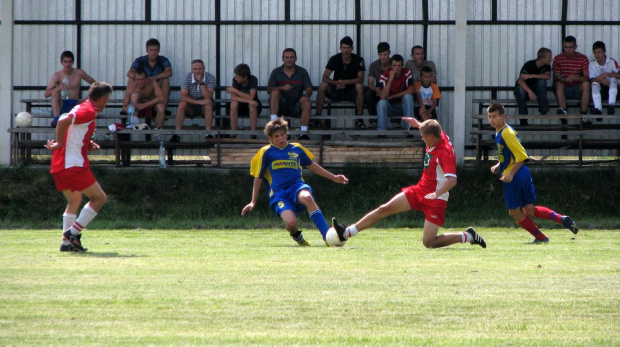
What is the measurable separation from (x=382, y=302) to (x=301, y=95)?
40.6 feet

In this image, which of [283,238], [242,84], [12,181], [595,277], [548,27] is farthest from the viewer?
[548,27]

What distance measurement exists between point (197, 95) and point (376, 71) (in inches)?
145

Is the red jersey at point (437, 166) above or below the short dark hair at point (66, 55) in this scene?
below

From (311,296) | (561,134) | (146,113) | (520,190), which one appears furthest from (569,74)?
(311,296)

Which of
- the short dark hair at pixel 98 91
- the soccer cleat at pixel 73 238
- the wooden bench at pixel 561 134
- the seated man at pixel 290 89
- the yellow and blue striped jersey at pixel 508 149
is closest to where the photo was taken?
the soccer cleat at pixel 73 238

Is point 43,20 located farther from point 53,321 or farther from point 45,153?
point 53,321

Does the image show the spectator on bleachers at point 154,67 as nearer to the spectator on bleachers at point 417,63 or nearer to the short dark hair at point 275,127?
the spectator on bleachers at point 417,63

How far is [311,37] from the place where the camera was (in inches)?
790

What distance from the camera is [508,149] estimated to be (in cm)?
1138

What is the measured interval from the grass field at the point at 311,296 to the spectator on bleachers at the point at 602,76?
8482 millimetres

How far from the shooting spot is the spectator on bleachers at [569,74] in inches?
735

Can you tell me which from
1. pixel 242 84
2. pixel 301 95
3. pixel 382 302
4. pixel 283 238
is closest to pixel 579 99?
pixel 301 95

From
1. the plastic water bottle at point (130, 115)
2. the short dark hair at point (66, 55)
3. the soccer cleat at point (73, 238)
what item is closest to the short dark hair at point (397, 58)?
the plastic water bottle at point (130, 115)

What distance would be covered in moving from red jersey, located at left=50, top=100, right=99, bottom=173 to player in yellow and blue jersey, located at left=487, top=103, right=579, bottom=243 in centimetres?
477
